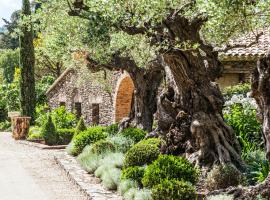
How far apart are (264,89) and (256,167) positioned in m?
2.71

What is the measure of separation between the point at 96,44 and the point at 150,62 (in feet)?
6.30

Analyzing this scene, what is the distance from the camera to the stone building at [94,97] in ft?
64.5

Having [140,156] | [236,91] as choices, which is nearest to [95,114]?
[236,91]

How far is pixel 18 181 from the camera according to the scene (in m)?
10.6

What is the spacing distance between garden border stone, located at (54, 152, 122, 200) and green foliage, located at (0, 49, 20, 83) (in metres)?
35.6

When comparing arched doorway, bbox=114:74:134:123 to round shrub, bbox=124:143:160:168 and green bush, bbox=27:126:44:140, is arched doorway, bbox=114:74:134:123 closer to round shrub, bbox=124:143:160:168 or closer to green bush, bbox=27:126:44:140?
green bush, bbox=27:126:44:140

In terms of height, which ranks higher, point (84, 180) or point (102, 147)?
point (102, 147)

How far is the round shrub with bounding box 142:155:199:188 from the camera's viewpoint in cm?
795

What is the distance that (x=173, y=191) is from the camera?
24.0ft

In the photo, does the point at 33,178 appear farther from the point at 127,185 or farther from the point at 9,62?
the point at 9,62

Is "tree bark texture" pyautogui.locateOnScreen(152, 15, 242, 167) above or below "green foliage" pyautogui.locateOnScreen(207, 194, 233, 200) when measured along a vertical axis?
above

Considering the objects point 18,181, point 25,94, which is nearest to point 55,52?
point 18,181

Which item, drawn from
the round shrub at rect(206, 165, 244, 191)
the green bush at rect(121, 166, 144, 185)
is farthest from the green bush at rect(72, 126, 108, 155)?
the round shrub at rect(206, 165, 244, 191)

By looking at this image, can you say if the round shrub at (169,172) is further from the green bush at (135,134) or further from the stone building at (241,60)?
the stone building at (241,60)
